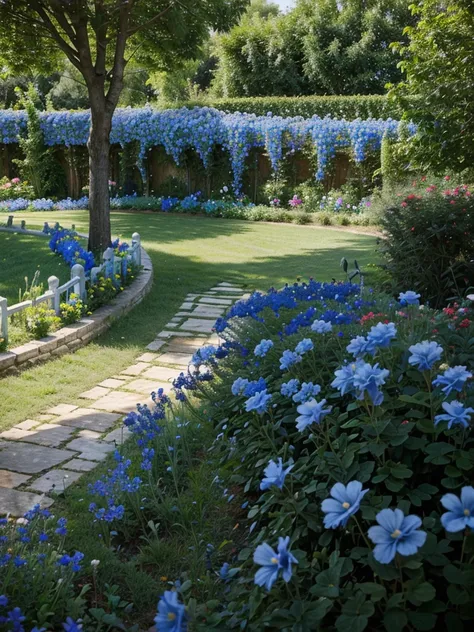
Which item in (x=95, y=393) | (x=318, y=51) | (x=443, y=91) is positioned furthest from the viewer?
(x=318, y=51)

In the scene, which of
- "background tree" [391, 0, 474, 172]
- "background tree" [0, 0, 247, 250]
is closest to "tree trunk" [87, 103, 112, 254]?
"background tree" [0, 0, 247, 250]

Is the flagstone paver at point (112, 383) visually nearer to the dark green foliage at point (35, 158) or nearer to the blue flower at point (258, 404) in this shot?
the blue flower at point (258, 404)

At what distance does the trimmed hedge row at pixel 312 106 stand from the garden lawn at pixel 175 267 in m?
5.24

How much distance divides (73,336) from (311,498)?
13.7 ft

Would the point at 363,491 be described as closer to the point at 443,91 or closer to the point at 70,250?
the point at 443,91

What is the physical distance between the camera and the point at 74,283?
6633mm

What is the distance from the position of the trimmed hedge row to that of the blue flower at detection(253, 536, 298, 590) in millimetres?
16579

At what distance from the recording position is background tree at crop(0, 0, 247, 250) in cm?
823

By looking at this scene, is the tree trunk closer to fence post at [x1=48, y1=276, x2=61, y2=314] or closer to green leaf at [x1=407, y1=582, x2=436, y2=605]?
fence post at [x1=48, y1=276, x2=61, y2=314]

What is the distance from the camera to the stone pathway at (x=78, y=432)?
3.49 metres

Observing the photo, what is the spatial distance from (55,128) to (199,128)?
4.57m

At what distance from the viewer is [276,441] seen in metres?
2.72

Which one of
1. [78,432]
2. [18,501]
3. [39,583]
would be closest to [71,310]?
[78,432]

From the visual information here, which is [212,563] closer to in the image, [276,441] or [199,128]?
[276,441]
